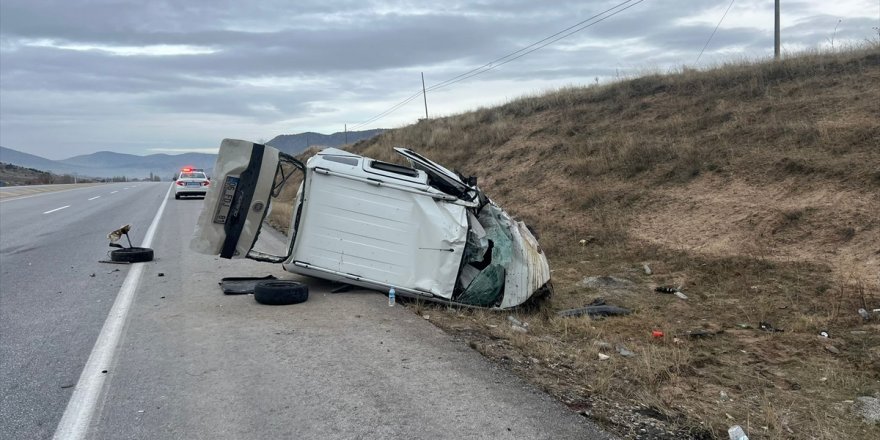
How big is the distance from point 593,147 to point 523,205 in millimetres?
2672

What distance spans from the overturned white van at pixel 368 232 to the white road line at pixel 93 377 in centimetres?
117

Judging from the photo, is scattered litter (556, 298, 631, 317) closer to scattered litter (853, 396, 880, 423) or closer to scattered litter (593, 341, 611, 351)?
scattered litter (593, 341, 611, 351)

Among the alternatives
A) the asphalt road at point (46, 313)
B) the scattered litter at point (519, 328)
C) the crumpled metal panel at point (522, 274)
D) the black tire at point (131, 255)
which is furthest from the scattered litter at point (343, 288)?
the black tire at point (131, 255)

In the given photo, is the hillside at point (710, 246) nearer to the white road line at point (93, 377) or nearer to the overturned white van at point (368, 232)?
the overturned white van at point (368, 232)

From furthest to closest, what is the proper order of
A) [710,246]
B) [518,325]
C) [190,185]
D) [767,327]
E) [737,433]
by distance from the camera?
[190,185], [710,246], [767,327], [518,325], [737,433]

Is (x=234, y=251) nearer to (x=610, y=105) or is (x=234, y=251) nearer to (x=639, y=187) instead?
(x=639, y=187)

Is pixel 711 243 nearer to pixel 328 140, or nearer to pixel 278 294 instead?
pixel 278 294

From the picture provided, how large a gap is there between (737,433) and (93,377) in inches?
179

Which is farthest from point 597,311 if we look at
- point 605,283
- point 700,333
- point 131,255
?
point 131,255

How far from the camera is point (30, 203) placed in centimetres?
2355

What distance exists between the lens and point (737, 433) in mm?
3762

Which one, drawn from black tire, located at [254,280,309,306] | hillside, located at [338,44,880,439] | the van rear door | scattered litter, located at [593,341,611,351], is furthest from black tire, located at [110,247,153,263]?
scattered litter, located at [593,341,611,351]

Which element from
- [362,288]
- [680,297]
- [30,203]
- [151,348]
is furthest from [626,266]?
[30,203]

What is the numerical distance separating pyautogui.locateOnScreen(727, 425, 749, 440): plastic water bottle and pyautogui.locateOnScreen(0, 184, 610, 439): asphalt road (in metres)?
0.88
